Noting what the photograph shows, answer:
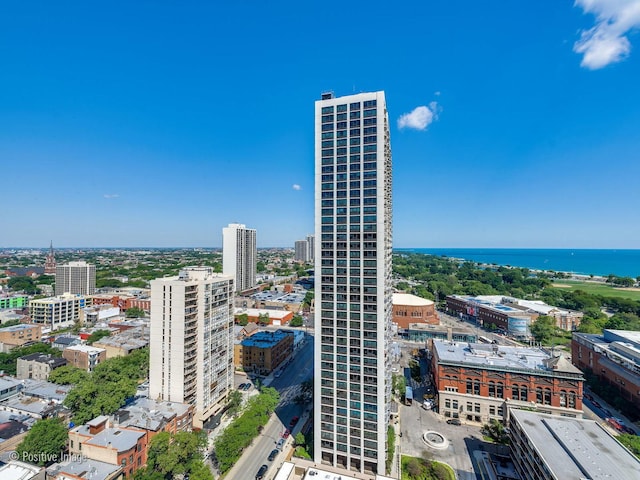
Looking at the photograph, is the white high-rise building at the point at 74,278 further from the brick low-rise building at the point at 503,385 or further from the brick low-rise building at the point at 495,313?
the brick low-rise building at the point at 495,313

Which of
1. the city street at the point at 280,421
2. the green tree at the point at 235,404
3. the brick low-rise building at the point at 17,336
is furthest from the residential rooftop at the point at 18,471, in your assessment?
the brick low-rise building at the point at 17,336

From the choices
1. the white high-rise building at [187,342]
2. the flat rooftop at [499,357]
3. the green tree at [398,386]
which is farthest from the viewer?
the green tree at [398,386]

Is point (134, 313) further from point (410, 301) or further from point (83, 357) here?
point (410, 301)

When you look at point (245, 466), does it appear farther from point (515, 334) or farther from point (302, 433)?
point (515, 334)

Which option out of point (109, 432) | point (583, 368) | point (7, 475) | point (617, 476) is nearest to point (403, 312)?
point (583, 368)

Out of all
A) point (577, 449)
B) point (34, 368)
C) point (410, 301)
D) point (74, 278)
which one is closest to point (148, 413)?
point (34, 368)

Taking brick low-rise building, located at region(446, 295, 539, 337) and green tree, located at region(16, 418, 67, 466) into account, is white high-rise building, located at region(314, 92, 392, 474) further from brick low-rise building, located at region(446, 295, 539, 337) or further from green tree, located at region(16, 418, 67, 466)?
brick low-rise building, located at region(446, 295, 539, 337)
